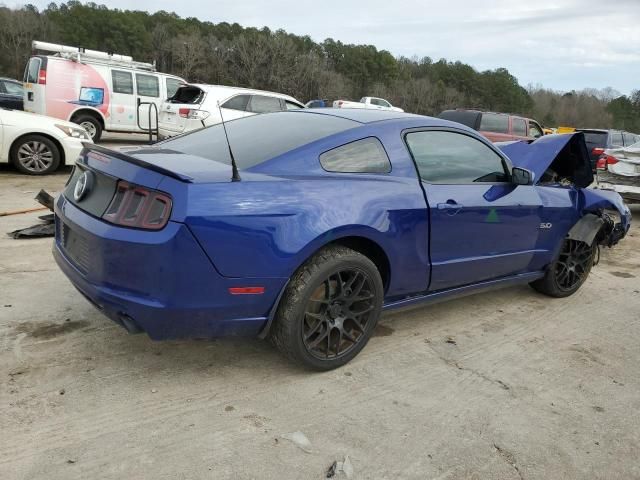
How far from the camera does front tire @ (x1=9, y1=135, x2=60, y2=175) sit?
26.4 ft

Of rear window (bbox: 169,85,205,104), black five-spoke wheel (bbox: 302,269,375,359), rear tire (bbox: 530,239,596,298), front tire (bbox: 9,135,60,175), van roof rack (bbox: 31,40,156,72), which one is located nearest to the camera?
black five-spoke wheel (bbox: 302,269,375,359)

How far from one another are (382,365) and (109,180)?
1.92 metres

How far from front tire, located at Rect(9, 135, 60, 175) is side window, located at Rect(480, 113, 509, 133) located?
33.9 feet

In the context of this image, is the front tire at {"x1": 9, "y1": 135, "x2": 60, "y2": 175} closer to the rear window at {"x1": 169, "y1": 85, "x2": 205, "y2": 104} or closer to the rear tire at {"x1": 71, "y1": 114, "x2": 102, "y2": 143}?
the rear window at {"x1": 169, "y1": 85, "x2": 205, "y2": 104}

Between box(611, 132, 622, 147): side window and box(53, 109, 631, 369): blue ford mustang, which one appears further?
box(611, 132, 622, 147): side window

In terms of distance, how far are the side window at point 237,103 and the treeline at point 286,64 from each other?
43.3 metres

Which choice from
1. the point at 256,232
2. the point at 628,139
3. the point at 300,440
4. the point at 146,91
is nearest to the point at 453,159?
the point at 256,232

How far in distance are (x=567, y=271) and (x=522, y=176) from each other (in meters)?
1.34

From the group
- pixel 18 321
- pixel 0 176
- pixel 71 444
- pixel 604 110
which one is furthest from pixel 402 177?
pixel 604 110

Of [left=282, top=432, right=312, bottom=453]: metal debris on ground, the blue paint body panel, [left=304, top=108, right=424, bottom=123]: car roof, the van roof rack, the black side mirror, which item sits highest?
the van roof rack

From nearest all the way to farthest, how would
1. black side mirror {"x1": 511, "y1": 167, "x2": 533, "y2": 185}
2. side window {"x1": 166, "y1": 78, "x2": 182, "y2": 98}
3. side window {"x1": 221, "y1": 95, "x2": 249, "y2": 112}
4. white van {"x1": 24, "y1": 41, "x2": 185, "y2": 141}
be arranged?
black side mirror {"x1": 511, "y1": 167, "x2": 533, "y2": 185} → side window {"x1": 221, "y1": 95, "x2": 249, "y2": 112} → white van {"x1": 24, "y1": 41, "x2": 185, "y2": 141} → side window {"x1": 166, "y1": 78, "x2": 182, "y2": 98}

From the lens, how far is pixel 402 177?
10.7 feet

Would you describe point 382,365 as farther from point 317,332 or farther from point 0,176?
point 0,176

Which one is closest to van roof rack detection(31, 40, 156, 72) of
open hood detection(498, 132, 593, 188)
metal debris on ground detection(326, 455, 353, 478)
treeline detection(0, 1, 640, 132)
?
open hood detection(498, 132, 593, 188)
